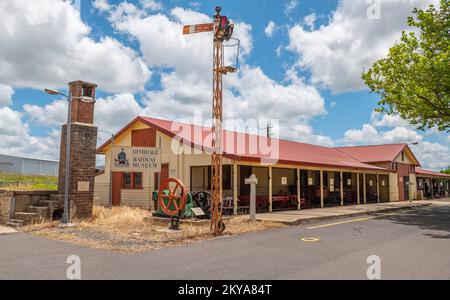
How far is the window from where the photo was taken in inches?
860

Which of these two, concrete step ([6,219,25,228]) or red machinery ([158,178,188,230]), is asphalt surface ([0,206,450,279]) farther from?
red machinery ([158,178,188,230])

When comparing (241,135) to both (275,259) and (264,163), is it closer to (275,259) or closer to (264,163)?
(264,163)

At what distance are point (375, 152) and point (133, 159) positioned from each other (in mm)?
26486

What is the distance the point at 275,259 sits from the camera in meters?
7.87

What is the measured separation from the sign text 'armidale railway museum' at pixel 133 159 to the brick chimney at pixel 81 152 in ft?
2.94

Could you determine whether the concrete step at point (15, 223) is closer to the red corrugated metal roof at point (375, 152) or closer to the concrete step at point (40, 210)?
the concrete step at point (40, 210)

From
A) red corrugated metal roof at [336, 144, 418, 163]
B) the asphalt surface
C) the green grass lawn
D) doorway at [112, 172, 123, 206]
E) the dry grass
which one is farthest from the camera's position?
red corrugated metal roof at [336, 144, 418, 163]

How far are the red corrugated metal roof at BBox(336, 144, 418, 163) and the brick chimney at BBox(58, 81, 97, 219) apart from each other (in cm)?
2531

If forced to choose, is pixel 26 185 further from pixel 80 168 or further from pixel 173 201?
pixel 173 201

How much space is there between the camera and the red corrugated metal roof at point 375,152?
109 ft

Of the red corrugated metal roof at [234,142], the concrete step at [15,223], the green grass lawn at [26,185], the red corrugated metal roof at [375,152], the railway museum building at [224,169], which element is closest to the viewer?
the concrete step at [15,223]

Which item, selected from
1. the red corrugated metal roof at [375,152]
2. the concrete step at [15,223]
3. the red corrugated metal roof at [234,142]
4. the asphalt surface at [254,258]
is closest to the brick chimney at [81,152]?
the concrete step at [15,223]

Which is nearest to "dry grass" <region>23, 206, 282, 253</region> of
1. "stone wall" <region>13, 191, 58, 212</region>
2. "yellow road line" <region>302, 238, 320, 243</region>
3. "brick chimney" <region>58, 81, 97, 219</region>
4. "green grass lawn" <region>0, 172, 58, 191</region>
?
"brick chimney" <region>58, 81, 97, 219</region>

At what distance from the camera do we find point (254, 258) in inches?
315
